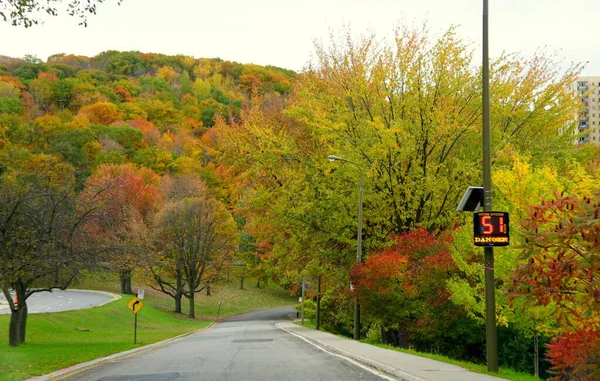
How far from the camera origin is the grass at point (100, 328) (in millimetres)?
17797

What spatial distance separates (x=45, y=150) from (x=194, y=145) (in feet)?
75.7

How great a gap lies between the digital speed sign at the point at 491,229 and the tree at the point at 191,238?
50.8 m

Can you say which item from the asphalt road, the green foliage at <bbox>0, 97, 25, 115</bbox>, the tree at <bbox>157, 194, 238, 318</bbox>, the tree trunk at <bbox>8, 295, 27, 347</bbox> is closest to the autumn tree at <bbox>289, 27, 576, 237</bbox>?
the tree trunk at <bbox>8, 295, 27, 347</bbox>

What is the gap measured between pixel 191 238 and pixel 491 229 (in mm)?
51695

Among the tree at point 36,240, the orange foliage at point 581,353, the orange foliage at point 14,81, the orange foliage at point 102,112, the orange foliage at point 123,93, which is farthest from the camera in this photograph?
the orange foliage at point 123,93

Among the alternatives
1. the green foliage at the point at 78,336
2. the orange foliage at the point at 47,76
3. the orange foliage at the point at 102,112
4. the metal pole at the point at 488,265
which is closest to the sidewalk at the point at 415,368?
the metal pole at the point at 488,265

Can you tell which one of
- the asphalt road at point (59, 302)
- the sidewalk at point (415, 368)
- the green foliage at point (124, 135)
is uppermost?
the green foliage at point (124, 135)

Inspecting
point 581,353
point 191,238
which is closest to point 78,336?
point 581,353

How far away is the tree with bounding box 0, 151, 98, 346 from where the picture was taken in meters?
22.7

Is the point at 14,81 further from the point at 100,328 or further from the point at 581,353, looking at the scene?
the point at 581,353

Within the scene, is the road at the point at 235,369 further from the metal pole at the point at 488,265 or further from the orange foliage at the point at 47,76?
the orange foliage at the point at 47,76

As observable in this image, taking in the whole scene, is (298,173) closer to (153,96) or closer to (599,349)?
(599,349)

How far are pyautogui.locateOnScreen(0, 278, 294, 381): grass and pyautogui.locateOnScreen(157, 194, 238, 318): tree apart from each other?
4.81 m

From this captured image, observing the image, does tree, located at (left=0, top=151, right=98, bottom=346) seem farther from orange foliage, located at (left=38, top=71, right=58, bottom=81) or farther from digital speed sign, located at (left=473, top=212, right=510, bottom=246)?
orange foliage, located at (left=38, top=71, right=58, bottom=81)
